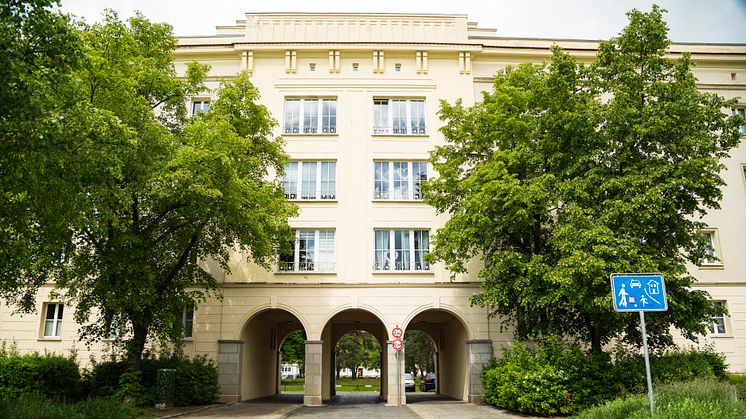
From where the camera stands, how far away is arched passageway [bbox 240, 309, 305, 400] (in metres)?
26.5

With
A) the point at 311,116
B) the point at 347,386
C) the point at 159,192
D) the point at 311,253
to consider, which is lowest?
the point at 347,386

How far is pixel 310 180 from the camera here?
89.4 feet

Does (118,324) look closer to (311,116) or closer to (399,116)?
(311,116)

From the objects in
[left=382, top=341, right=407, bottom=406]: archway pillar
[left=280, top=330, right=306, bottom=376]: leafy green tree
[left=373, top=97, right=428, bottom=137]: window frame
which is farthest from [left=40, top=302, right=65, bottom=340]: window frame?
[left=280, top=330, right=306, bottom=376]: leafy green tree

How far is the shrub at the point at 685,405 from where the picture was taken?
33.6 ft

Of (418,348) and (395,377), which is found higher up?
(418,348)

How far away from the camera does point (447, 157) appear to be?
24.2m

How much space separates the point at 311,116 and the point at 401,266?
28.4ft

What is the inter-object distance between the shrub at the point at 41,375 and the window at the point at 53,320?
3.22 meters

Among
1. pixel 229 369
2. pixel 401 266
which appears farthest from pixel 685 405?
pixel 229 369

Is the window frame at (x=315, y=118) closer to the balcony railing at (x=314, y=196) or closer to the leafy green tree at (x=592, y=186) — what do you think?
the balcony railing at (x=314, y=196)

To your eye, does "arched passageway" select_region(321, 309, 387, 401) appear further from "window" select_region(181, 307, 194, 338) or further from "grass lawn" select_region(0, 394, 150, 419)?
"grass lawn" select_region(0, 394, 150, 419)

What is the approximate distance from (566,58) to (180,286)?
1646cm

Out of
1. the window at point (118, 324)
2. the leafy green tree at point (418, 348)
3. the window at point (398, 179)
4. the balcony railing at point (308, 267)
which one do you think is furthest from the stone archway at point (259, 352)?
the leafy green tree at point (418, 348)
